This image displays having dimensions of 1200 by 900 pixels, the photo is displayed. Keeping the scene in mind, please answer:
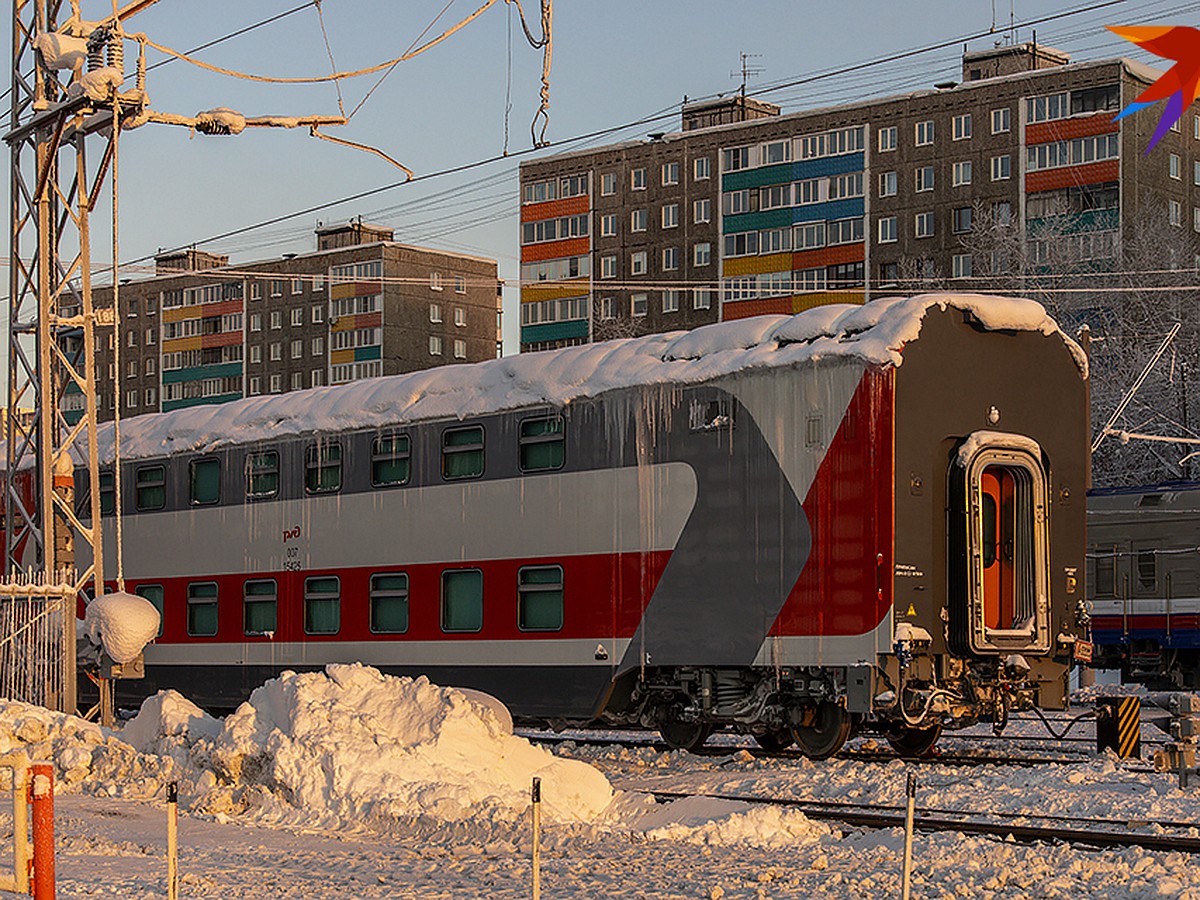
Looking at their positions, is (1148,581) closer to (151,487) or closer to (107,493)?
(151,487)

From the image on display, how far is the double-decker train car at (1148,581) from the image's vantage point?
34188 mm

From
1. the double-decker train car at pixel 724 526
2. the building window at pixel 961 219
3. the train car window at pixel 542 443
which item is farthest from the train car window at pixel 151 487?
the building window at pixel 961 219

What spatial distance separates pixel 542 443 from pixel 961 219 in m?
61.6

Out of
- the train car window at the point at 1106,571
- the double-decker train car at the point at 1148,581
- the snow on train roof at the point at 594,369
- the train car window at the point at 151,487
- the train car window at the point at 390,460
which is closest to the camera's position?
the snow on train roof at the point at 594,369

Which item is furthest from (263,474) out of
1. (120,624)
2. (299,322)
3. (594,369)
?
(299,322)

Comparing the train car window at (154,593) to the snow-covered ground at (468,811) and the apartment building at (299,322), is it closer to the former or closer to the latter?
the snow-covered ground at (468,811)

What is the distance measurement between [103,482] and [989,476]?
13672mm

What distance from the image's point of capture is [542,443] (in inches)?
756

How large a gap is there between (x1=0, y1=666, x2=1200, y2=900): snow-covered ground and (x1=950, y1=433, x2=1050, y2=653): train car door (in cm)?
143

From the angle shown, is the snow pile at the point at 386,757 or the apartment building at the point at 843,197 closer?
the snow pile at the point at 386,757

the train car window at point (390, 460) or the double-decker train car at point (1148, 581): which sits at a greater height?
the train car window at point (390, 460)

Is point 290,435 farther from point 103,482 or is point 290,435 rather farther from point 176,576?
point 103,482

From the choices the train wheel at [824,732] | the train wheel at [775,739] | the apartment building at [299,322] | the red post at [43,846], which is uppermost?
the apartment building at [299,322]

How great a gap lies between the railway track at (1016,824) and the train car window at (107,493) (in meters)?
12.9
